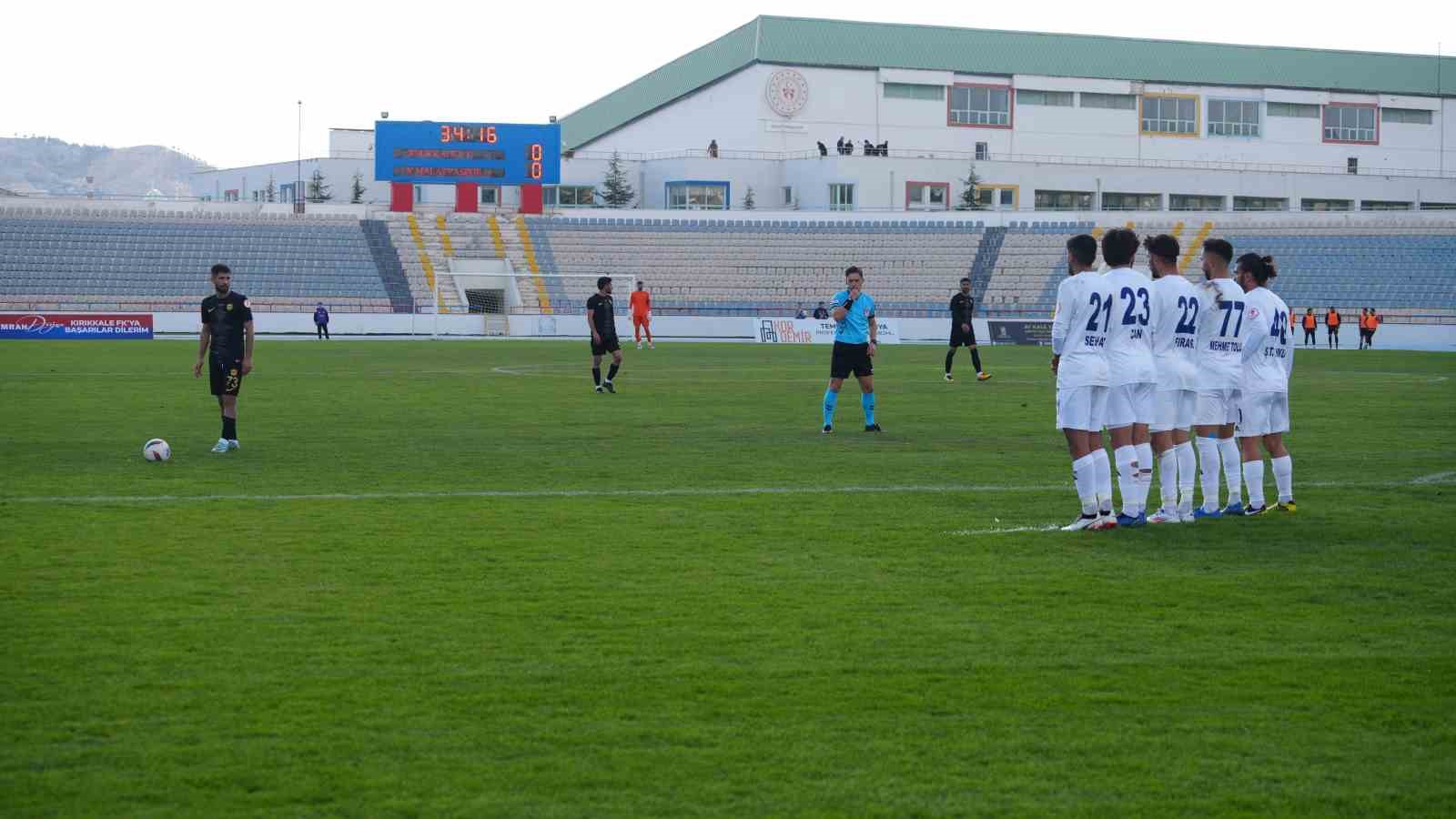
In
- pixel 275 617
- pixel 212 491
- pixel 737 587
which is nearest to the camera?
pixel 275 617

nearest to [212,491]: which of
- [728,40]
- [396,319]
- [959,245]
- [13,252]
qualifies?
[396,319]

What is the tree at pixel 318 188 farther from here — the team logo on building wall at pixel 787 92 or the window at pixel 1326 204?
the window at pixel 1326 204

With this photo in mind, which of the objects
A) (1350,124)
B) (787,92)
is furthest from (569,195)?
(1350,124)

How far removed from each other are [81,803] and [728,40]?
85065 mm

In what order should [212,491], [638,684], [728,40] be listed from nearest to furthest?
[638,684] < [212,491] < [728,40]

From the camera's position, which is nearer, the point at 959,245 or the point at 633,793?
the point at 633,793

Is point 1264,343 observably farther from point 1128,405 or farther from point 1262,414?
point 1128,405

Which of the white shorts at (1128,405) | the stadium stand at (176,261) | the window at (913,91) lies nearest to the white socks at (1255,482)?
the white shorts at (1128,405)

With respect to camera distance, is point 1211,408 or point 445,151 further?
point 445,151

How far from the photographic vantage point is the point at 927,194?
82375mm

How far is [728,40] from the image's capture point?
8731 centimetres

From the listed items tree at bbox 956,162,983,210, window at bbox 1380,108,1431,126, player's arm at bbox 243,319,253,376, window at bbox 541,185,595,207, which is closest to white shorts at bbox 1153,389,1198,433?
player's arm at bbox 243,319,253,376

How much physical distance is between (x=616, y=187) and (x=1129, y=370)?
247 feet

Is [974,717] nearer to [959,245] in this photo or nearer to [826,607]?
[826,607]
